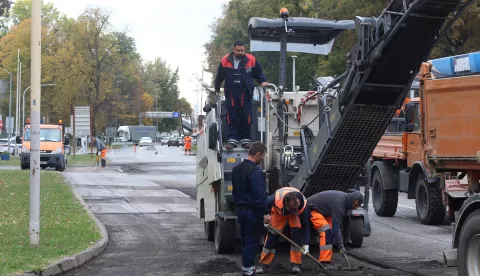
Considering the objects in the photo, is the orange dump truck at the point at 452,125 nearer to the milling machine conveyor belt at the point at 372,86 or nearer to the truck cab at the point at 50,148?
the milling machine conveyor belt at the point at 372,86

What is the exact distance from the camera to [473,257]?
8.12 m

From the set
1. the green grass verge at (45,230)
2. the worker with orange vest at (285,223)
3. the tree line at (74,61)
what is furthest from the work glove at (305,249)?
the tree line at (74,61)

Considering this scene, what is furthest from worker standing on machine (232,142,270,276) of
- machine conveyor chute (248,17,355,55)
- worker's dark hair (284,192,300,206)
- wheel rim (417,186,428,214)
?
wheel rim (417,186,428,214)

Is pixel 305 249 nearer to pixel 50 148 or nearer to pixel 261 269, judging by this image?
pixel 261 269

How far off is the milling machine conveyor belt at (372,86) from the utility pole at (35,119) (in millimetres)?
4023

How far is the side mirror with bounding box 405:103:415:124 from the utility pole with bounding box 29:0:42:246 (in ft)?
24.6

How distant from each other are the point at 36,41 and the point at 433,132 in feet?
20.7

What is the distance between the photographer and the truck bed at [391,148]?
60.3 ft

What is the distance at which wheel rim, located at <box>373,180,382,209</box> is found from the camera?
19.6 metres

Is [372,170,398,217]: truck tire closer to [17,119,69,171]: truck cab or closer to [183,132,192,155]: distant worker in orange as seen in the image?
[17,119,69,171]: truck cab

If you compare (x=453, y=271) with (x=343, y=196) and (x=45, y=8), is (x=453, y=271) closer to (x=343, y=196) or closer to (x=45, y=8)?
(x=343, y=196)

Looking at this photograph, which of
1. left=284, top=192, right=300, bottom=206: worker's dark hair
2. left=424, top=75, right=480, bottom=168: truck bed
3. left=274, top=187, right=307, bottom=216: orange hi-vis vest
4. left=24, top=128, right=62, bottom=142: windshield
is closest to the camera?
left=424, top=75, right=480, bottom=168: truck bed

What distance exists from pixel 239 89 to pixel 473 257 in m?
5.00

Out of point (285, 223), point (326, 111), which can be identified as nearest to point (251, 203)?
point (285, 223)
